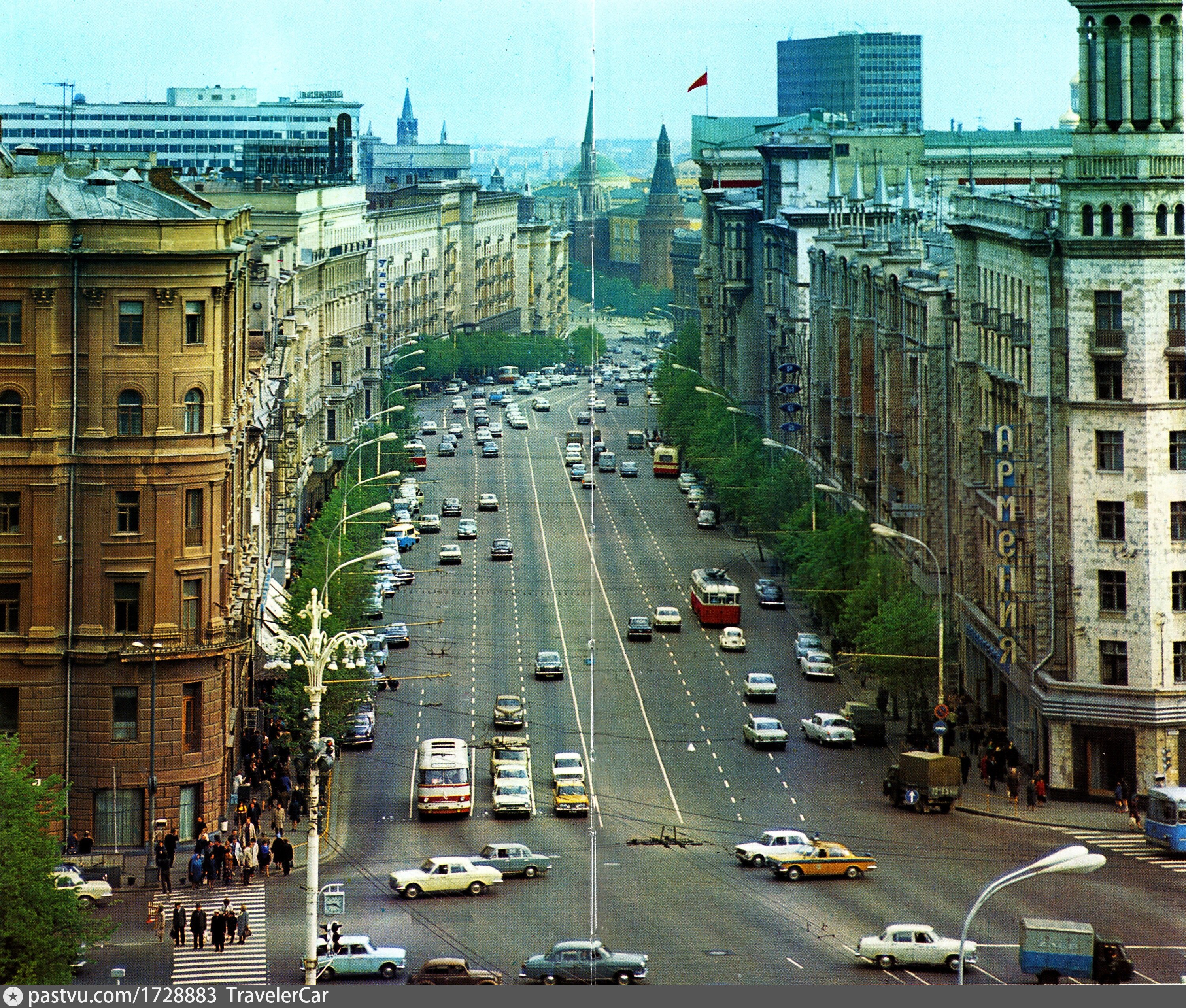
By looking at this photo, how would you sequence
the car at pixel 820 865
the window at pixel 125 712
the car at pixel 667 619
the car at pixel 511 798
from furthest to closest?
the car at pixel 667 619
the car at pixel 511 798
the window at pixel 125 712
the car at pixel 820 865

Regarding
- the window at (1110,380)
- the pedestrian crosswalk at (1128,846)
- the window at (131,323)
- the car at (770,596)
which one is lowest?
the pedestrian crosswalk at (1128,846)

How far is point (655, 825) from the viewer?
68.0 m

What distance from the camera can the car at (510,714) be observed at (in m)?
82.7

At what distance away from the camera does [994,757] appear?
7481 centimetres

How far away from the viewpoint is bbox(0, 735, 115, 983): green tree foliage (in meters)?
47.1

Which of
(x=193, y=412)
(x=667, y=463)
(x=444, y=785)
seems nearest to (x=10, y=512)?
(x=193, y=412)

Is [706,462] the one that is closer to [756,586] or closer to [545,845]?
[756,586]

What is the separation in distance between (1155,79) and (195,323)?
29.3 meters

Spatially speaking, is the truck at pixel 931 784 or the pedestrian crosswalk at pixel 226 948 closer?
the pedestrian crosswalk at pixel 226 948

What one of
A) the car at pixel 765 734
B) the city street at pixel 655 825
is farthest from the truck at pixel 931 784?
the car at pixel 765 734

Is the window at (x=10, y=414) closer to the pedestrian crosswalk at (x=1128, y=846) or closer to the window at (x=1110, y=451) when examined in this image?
the pedestrian crosswalk at (x=1128, y=846)

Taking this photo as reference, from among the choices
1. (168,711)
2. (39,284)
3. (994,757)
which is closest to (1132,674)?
(994,757)

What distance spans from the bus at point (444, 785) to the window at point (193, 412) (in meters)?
12.5

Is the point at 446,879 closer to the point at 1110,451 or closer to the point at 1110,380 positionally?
the point at 1110,451
